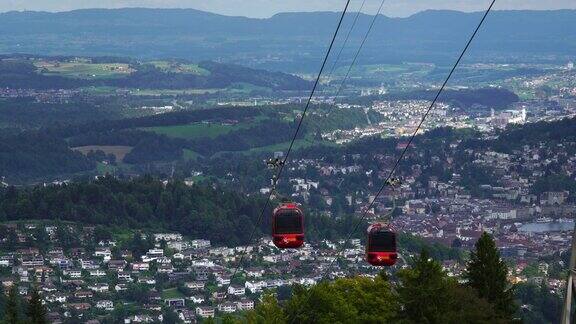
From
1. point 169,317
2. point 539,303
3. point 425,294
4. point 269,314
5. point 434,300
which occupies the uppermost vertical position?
point 425,294

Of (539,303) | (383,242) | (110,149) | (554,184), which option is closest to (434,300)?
(383,242)

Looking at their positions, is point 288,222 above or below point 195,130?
above

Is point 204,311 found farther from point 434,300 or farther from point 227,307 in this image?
point 434,300

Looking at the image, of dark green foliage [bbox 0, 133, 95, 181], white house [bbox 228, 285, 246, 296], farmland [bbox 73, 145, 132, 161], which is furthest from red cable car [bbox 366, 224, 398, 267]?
farmland [bbox 73, 145, 132, 161]

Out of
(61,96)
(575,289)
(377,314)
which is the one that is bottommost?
(61,96)

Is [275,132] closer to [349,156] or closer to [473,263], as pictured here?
[349,156]

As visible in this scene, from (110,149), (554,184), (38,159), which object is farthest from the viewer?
(110,149)

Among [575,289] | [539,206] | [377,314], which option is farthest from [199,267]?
[575,289]
